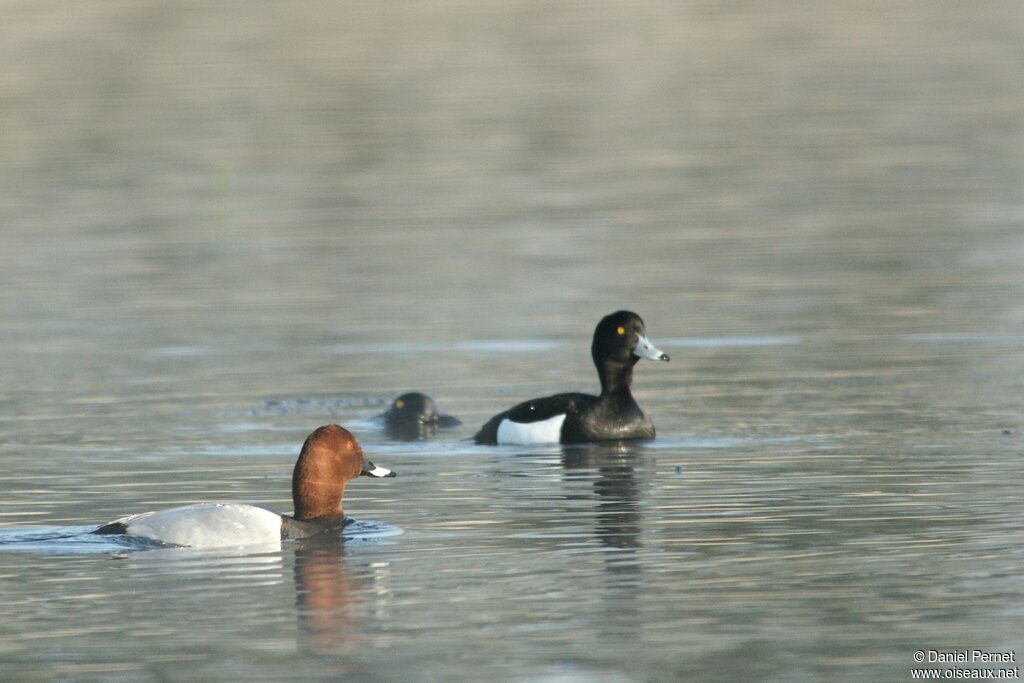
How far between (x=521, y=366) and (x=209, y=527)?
9.14 metres

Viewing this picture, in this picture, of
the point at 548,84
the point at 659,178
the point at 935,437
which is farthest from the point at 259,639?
the point at 548,84

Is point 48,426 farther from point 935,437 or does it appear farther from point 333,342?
point 935,437

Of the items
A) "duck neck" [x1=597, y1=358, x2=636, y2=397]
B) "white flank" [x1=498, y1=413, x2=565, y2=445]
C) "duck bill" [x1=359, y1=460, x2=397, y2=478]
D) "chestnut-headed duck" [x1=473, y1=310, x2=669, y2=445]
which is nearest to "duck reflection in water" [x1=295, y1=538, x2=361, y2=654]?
"duck bill" [x1=359, y1=460, x2=397, y2=478]

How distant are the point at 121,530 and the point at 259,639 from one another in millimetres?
2916

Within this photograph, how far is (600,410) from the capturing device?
19172mm

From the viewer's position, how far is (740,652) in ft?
35.1

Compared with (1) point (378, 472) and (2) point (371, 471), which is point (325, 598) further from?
(1) point (378, 472)

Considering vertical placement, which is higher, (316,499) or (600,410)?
(600,410)

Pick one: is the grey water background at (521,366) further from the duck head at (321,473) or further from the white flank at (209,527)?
the duck head at (321,473)

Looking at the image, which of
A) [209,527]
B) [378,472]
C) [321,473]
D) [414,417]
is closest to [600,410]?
[414,417]

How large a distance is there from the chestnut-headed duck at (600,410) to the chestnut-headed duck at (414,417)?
18.3 inches

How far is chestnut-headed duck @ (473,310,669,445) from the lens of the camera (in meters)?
18.7

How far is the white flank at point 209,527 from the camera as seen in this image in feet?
45.0

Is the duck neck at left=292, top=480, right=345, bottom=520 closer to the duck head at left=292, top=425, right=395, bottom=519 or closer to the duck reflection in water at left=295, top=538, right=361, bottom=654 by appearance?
the duck head at left=292, top=425, right=395, bottom=519
